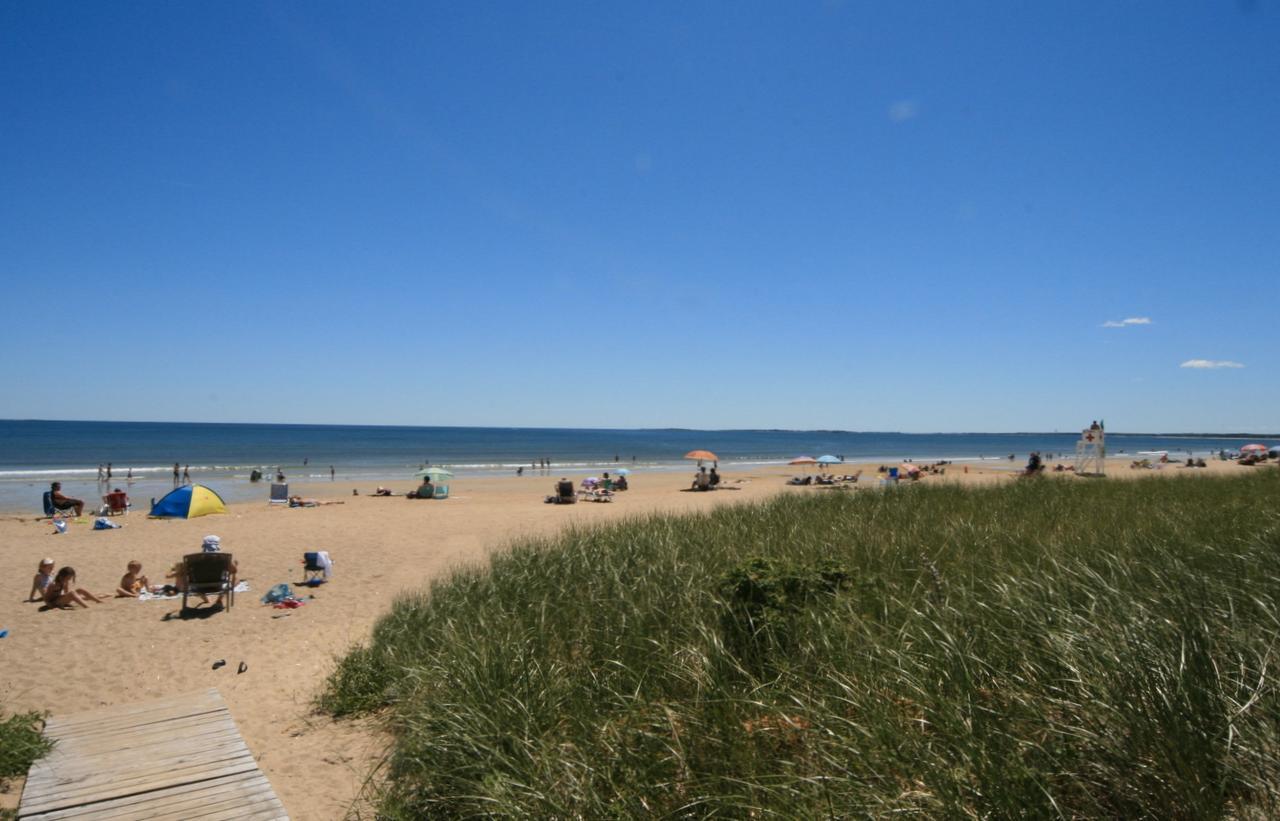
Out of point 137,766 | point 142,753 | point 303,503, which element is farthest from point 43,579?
point 303,503

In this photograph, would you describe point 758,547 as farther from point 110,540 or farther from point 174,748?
point 110,540

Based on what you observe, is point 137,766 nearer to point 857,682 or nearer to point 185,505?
point 857,682

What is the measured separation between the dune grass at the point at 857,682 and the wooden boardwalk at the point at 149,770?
0.90m

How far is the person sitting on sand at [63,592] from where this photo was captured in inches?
386

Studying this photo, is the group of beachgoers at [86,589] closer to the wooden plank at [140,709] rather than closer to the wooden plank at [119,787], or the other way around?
the wooden plank at [140,709]

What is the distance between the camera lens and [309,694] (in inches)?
254

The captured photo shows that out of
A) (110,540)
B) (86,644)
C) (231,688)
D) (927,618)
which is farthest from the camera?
(110,540)

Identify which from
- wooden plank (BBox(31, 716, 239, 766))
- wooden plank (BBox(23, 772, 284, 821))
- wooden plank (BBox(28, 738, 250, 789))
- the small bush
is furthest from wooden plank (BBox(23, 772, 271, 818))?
the small bush

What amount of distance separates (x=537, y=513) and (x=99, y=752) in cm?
1699

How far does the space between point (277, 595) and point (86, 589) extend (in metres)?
3.44

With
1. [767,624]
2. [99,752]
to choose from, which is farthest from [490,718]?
[99,752]

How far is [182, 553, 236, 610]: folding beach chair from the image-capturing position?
961 cm

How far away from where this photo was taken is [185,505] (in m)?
19.2

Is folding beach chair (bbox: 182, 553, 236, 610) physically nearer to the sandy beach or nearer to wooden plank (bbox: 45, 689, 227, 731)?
the sandy beach
